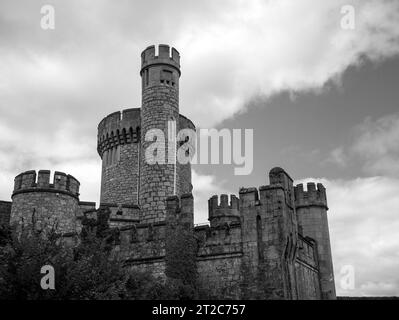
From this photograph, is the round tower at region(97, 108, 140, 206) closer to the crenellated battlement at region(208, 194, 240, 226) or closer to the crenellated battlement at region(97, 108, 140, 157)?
the crenellated battlement at region(97, 108, 140, 157)

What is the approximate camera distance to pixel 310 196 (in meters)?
25.4

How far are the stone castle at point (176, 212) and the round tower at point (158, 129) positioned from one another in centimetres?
6

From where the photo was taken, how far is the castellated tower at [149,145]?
26.4 meters

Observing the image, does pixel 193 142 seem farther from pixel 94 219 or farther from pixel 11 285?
pixel 11 285

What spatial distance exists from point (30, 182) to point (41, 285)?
10454 mm

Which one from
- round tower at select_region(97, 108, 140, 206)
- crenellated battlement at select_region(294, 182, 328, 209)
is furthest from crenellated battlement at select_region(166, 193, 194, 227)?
round tower at select_region(97, 108, 140, 206)

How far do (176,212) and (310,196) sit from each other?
858 cm

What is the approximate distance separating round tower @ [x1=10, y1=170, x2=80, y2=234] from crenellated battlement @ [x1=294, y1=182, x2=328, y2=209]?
10652 millimetres

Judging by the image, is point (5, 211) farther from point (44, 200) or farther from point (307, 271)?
point (307, 271)

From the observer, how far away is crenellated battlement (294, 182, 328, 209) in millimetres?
25375

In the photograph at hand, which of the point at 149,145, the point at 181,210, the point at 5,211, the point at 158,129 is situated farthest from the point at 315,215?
the point at 5,211

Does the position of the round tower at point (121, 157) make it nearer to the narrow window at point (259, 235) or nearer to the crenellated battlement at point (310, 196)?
the crenellated battlement at point (310, 196)

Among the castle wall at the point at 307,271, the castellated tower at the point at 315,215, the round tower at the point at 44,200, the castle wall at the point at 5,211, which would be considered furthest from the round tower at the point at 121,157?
the castle wall at the point at 307,271
